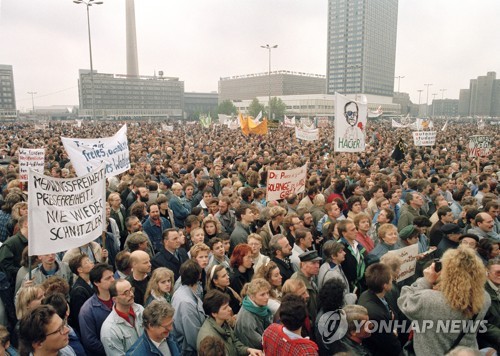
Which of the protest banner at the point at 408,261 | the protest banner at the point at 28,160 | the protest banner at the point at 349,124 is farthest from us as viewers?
the protest banner at the point at 349,124

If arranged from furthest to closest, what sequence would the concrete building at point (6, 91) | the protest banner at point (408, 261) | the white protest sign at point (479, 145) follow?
the concrete building at point (6, 91) < the white protest sign at point (479, 145) < the protest banner at point (408, 261)

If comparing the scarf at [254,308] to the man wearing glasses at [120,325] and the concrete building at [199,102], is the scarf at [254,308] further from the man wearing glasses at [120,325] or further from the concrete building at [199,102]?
the concrete building at [199,102]

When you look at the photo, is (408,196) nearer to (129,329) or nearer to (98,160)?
(129,329)

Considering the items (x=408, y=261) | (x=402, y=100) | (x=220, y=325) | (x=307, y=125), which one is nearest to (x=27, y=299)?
(x=220, y=325)

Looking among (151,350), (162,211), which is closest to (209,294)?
(151,350)

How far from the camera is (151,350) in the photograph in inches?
130

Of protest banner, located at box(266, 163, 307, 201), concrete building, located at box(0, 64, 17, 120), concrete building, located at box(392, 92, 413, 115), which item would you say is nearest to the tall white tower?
concrete building, located at box(0, 64, 17, 120)

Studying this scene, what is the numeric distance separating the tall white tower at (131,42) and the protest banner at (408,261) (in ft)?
472

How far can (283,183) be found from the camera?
8430 millimetres

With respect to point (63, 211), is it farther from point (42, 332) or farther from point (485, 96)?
point (485, 96)

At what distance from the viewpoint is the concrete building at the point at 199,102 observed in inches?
7239

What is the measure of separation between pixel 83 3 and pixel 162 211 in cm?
3094

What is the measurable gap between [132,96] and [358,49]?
89.7 m

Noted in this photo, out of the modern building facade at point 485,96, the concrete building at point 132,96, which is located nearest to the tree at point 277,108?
the concrete building at point 132,96
